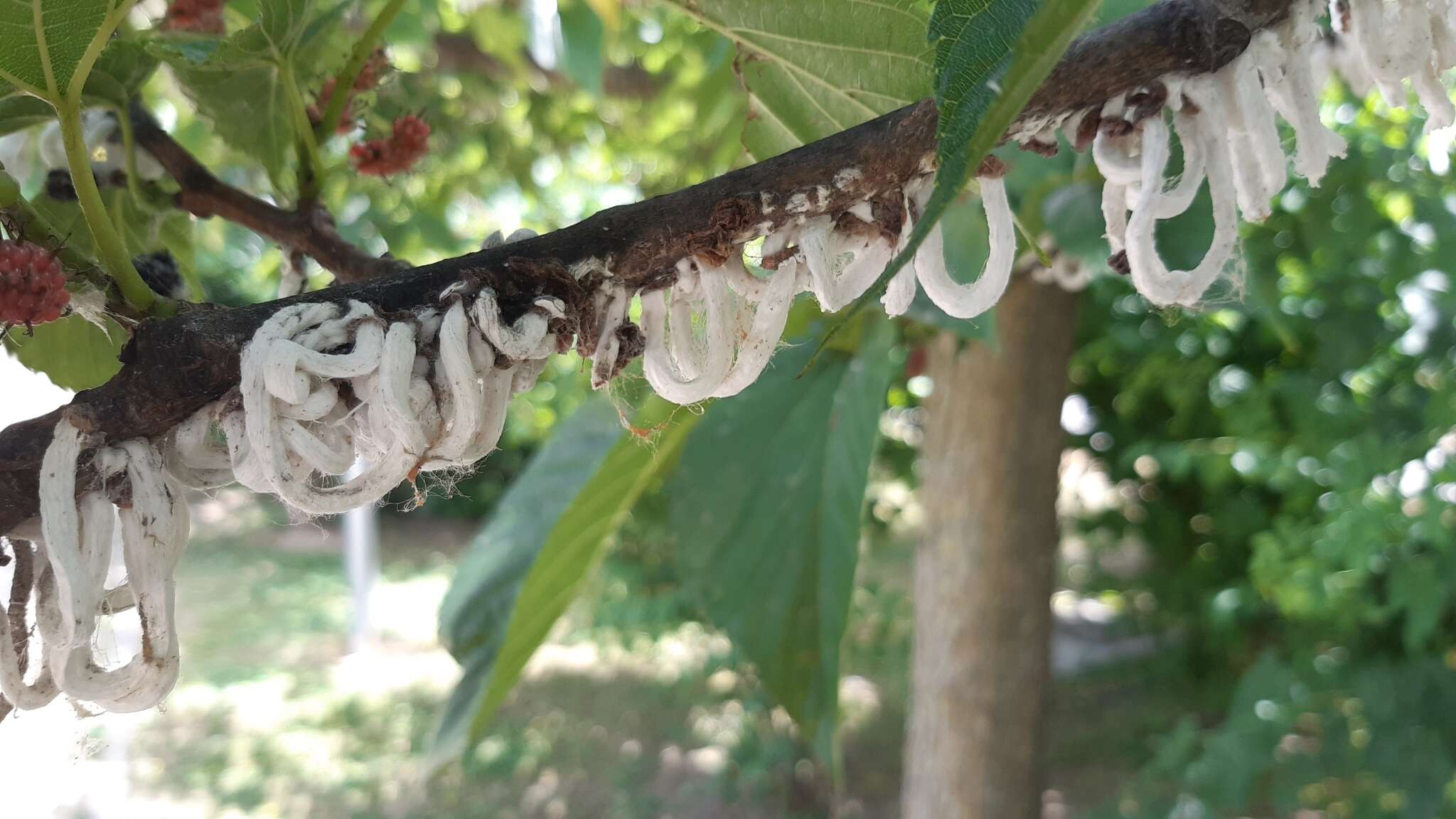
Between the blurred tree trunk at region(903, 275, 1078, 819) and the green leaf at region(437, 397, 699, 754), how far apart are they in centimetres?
40

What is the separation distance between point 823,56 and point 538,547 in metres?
0.65

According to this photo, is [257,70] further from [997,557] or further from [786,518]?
[997,557]

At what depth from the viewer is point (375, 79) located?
587mm

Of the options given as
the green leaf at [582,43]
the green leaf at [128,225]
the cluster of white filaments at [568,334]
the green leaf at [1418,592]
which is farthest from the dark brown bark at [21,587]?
the green leaf at [1418,592]

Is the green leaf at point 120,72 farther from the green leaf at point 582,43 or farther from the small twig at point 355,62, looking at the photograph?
the green leaf at point 582,43

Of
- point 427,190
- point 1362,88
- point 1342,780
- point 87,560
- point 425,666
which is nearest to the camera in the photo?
point 87,560

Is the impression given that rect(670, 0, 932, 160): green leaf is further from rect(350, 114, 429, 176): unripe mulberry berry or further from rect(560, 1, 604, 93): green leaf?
rect(560, 1, 604, 93): green leaf

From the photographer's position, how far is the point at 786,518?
35.8 inches

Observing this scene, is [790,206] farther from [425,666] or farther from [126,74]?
[425,666]

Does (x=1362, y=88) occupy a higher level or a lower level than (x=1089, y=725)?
lower

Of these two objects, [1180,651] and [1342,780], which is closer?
[1342,780]

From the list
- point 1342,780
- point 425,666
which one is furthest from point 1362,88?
point 425,666

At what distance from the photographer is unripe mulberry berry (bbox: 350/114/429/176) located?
1.92 feet

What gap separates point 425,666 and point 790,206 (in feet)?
11.6
